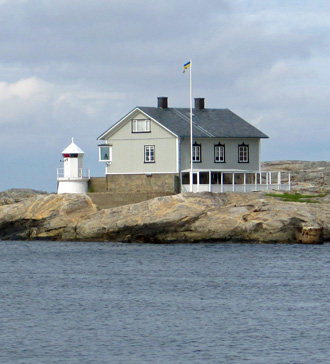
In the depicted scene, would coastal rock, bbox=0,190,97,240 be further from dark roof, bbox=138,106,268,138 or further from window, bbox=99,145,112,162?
Answer: dark roof, bbox=138,106,268,138

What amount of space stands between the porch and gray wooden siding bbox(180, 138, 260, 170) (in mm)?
548

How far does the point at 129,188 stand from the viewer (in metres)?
60.7

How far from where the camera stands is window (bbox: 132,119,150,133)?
60.7 metres

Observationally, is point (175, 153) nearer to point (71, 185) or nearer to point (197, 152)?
point (197, 152)

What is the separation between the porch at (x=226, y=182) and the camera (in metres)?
59.1

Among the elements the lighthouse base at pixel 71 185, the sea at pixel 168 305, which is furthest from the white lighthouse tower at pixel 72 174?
the sea at pixel 168 305

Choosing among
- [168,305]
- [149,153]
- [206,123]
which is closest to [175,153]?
[149,153]

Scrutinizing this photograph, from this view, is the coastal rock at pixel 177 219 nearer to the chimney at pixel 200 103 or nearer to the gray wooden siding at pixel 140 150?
the gray wooden siding at pixel 140 150

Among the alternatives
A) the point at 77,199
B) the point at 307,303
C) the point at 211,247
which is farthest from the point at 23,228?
the point at 307,303

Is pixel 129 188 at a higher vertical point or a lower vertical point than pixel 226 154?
lower

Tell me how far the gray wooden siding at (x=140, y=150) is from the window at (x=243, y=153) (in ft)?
18.8

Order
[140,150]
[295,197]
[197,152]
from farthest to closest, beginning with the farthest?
[140,150], [197,152], [295,197]

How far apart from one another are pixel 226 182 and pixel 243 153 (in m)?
2.81

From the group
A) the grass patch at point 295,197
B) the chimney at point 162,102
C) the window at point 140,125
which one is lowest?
the grass patch at point 295,197
